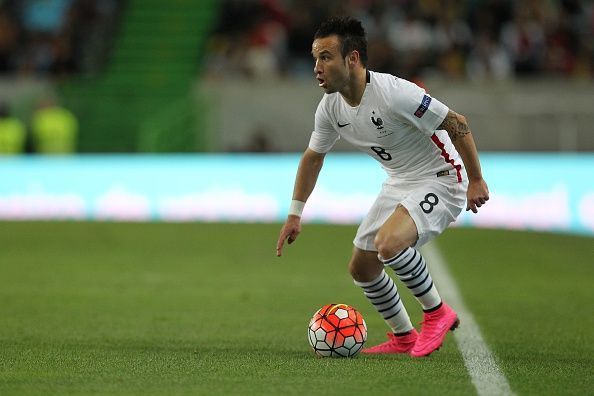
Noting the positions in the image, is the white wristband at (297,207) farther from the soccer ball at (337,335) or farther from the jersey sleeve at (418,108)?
the jersey sleeve at (418,108)

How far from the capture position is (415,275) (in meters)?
7.48

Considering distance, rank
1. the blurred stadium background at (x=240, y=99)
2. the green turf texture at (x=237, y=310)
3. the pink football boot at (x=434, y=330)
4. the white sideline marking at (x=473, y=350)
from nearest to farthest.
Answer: the white sideline marking at (x=473, y=350) → the green turf texture at (x=237, y=310) → the pink football boot at (x=434, y=330) → the blurred stadium background at (x=240, y=99)

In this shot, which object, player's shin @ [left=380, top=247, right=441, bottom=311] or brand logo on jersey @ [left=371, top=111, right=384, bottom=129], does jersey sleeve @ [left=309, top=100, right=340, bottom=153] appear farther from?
player's shin @ [left=380, top=247, right=441, bottom=311]

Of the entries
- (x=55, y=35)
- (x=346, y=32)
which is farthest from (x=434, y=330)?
(x=55, y=35)

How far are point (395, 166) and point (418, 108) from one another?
598 millimetres

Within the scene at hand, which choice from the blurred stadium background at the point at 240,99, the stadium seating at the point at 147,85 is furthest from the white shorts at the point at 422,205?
the stadium seating at the point at 147,85

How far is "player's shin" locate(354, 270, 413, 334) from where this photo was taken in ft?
25.2

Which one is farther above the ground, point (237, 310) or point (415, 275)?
point (415, 275)

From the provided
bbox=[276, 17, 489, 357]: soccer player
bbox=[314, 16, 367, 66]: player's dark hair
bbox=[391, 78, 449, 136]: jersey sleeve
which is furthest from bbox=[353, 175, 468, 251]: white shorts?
bbox=[314, 16, 367, 66]: player's dark hair

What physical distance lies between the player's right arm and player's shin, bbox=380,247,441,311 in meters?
0.71

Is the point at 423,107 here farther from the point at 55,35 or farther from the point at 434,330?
the point at 55,35

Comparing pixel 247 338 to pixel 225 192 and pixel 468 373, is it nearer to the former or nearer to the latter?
pixel 468 373

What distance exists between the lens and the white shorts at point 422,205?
7371 millimetres

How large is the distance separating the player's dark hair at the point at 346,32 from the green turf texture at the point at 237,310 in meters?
1.89
